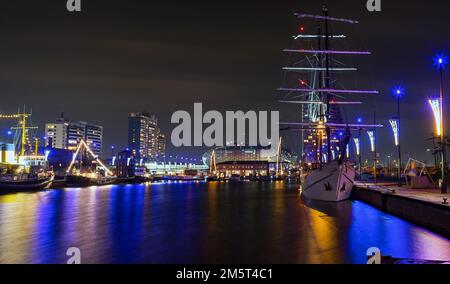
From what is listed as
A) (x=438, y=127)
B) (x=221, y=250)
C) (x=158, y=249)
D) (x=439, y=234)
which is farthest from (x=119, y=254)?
(x=438, y=127)

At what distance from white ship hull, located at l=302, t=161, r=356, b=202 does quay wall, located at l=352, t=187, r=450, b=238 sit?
4.86 metres

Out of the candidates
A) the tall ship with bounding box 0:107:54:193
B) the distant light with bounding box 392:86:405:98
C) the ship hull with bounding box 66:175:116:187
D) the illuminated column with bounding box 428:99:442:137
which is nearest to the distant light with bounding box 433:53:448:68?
the illuminated column with bounding box 428:99:442:137

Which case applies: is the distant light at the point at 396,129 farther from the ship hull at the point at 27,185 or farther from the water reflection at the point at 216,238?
the ship hull at the point at 27,185

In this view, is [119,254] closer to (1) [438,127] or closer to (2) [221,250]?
(2) [221,250]

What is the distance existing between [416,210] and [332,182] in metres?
23.8

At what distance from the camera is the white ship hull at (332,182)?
5559 cm

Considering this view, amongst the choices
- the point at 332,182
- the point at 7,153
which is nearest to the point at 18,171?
the point at 7,153

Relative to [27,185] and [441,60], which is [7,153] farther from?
[441,60]

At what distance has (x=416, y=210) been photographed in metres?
33.4

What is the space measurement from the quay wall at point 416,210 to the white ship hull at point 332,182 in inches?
191

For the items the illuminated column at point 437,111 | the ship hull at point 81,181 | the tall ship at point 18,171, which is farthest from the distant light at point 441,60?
the ship hull at point 81,181

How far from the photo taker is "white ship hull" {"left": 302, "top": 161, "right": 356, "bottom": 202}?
182ft
